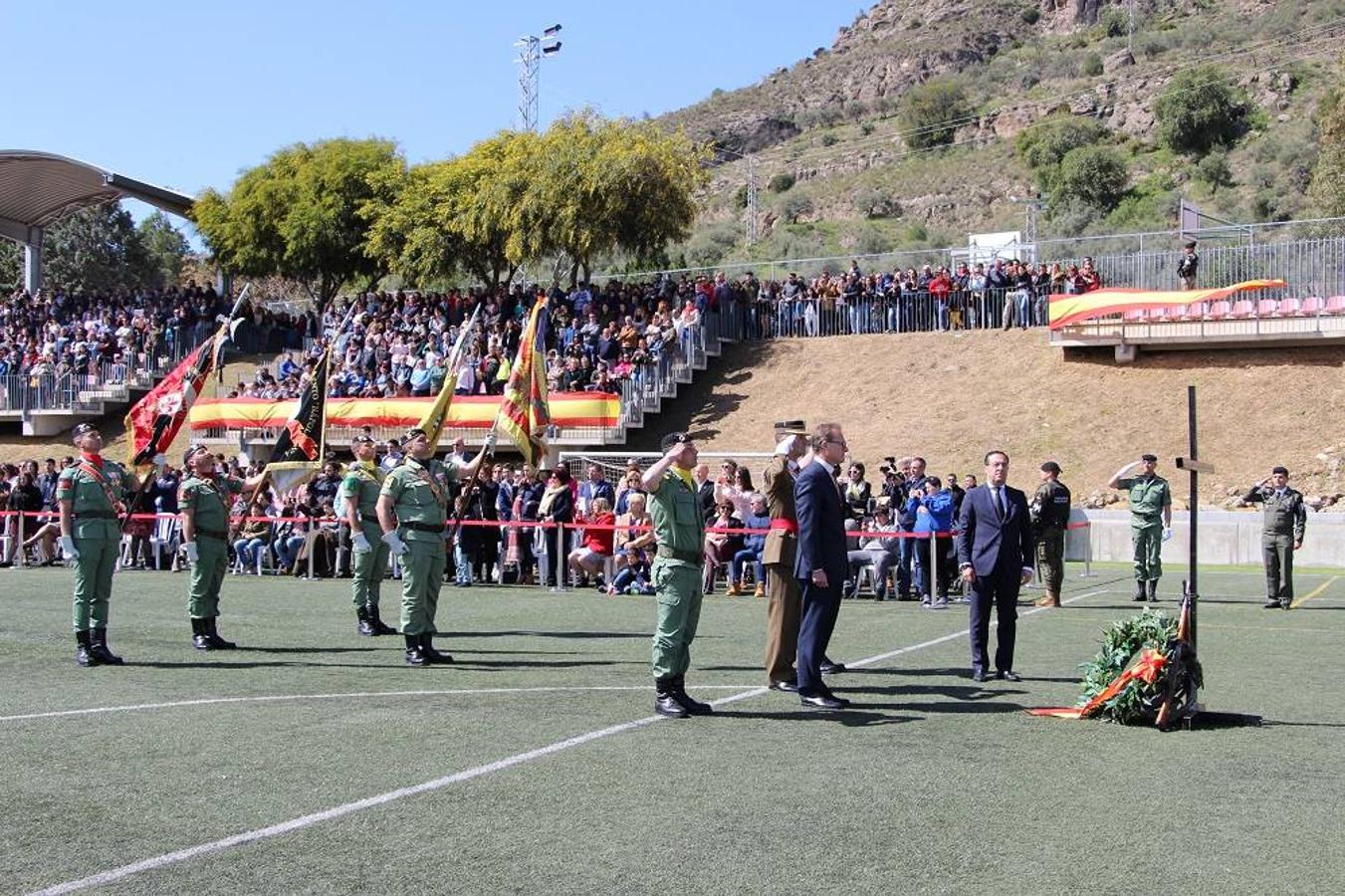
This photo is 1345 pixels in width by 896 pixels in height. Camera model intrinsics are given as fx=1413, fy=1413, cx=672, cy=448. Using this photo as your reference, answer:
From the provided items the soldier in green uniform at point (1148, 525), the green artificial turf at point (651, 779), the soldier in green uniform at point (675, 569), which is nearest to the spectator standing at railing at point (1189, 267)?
the soldier in green uniform at point (1148, 525)

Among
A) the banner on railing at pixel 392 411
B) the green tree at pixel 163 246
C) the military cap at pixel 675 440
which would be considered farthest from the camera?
the green tree at pixel 163 246

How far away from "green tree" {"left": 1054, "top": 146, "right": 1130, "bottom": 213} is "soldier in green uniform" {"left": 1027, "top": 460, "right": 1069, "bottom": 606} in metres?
54.8

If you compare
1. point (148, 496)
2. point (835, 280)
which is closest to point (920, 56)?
point (835, 280)

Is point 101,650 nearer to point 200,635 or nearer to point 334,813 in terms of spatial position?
point 200,635

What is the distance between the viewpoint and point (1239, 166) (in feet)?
227

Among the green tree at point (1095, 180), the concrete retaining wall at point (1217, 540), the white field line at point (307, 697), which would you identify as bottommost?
the white field line at point (307, 697)

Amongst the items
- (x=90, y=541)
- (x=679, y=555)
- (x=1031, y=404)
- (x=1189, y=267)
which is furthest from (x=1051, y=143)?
(x=679, y=555)

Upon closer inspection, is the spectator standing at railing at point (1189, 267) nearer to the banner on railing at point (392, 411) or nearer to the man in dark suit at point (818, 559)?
the banner on railing at point (392, 411)

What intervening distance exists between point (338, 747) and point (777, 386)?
26066mm

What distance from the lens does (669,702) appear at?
959cm

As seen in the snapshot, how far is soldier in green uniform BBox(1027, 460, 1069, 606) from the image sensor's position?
17.6m

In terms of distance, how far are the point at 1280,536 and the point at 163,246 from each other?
3825 inches

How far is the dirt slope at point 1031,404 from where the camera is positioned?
92.8 ft

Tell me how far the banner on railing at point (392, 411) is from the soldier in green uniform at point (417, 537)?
17.6 meters
